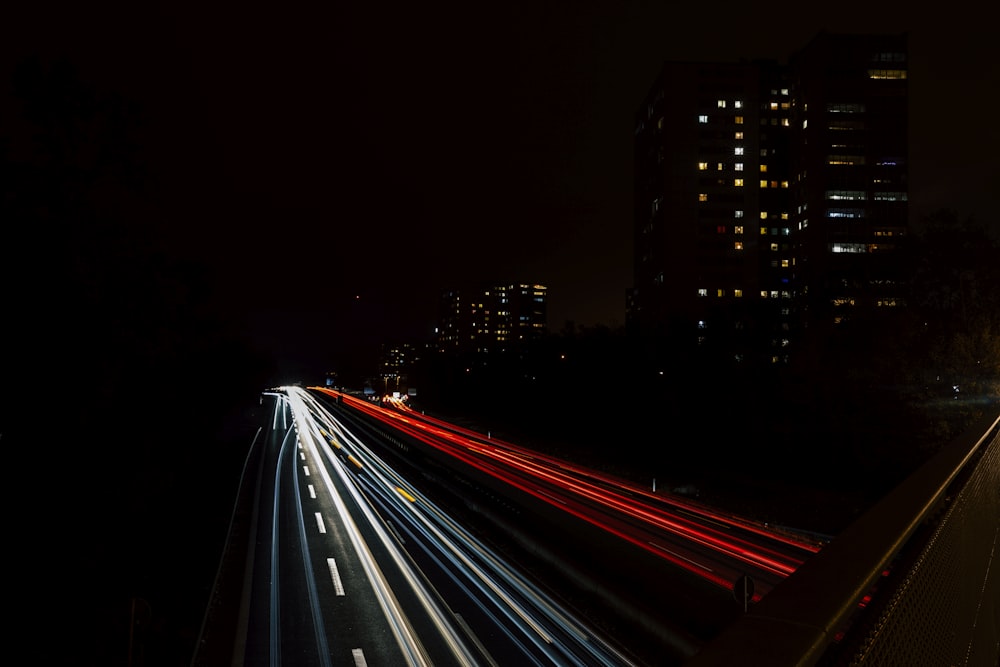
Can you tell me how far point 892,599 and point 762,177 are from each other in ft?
357

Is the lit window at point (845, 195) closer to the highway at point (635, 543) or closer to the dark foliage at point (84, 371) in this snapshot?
the highway at point (635, 543)

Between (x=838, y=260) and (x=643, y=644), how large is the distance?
8103cm

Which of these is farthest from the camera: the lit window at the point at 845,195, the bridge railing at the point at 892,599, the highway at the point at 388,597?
the lit window at the point at 845,195

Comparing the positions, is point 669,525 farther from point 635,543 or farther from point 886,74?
point 886,74

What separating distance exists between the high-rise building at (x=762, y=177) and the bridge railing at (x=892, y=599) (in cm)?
A: 8022

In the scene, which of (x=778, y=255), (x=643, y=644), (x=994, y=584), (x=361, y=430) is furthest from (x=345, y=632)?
(x=778, y=255)

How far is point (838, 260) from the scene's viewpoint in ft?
268

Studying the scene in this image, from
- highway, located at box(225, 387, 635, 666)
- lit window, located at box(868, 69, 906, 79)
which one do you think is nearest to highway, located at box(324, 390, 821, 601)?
highway, located at box(225, 387, 635, 666)

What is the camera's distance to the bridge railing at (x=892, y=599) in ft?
4.76

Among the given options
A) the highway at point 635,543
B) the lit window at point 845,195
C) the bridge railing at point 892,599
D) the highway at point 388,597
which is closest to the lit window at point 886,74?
the lit window at point 845,195

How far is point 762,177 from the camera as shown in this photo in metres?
101

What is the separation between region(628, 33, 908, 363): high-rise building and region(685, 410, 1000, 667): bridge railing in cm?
8022

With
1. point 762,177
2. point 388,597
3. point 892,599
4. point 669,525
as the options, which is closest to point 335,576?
point 388,597

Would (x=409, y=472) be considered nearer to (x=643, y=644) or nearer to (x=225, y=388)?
(x=643, y=644)
